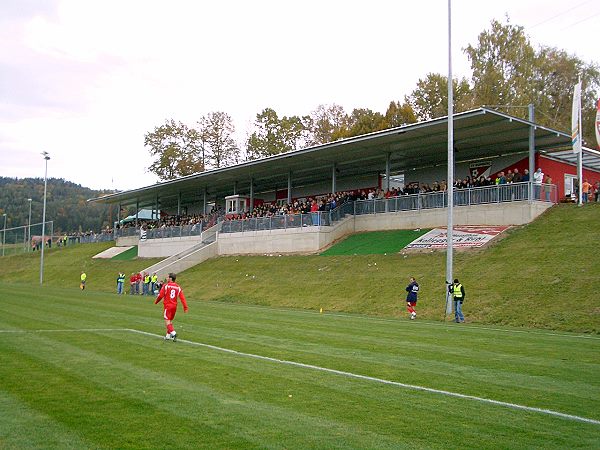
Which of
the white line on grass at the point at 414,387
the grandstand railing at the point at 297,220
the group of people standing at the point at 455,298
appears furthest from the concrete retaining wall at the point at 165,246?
the white line on grass at the point at 414,387

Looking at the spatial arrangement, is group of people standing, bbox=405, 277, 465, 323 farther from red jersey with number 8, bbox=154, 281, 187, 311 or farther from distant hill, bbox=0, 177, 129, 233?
distant hill, bbox=0, 177, 129, 233

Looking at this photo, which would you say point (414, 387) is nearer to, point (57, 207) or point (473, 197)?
point (473, 197)

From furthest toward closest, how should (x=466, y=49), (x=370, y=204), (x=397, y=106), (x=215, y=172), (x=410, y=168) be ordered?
(x=397, y=106), (x=466, y=49), (x=215, y=172), (x=410, y=168), (x=370, y=204)

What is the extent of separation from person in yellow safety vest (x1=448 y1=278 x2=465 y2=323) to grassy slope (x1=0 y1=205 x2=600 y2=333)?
81 centimetres

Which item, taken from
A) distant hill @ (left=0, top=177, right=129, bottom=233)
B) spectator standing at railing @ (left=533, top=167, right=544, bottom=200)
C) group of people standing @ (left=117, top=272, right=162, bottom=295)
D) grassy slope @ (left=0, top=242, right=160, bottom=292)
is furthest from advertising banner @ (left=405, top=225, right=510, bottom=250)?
distant hill @ (left=0, top=177, right=129, bottom=233)

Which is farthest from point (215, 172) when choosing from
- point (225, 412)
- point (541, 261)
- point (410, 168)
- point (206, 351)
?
point (225, 412)

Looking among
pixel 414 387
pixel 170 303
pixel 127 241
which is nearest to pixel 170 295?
pixel 170 303

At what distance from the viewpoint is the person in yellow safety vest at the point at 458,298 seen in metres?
22.5

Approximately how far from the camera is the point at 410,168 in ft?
154

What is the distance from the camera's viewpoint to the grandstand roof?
112ft

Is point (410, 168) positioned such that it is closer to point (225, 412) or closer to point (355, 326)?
point (355, 326)

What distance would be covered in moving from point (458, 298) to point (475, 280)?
178 inches

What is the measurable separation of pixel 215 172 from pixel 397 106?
1999 cm

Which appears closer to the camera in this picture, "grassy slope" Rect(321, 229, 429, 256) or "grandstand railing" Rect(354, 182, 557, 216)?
"grandstand railing" Rect(354, 182, 557, 216)
